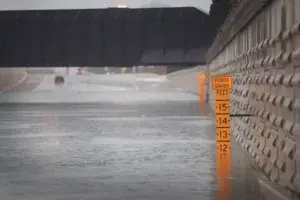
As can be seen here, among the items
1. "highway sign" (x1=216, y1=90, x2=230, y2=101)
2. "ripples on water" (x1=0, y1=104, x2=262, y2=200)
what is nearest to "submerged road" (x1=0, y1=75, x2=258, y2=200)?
"ripples on water" (x1=0, y1=104, x2=262, y2=200)

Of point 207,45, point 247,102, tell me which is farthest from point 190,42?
point 247,102

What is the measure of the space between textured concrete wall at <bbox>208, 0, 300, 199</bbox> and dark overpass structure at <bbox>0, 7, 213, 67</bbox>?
46182 millimetres

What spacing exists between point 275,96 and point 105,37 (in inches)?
2151

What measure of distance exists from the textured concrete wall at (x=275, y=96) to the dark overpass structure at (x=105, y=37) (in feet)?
152

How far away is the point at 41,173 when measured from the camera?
548 inches

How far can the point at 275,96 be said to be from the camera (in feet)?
38.1

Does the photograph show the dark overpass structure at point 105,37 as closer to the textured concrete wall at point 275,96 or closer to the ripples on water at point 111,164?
the ripples on water at point 111,164

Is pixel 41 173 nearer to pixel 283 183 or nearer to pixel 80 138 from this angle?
pixel 283 183

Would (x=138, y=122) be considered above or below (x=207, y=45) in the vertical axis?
below

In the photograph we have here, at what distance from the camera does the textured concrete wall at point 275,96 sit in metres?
9.70

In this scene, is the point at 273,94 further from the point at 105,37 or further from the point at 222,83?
the point at 105,37

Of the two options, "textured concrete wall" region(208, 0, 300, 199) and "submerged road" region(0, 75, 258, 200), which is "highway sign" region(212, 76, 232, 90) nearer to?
"textured concrete wall" region(208, 0, 300, 199)

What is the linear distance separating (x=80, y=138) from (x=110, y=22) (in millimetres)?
42939

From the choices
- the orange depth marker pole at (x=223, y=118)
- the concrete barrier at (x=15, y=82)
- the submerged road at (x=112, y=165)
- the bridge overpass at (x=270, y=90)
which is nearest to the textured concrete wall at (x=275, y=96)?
the bridge overpass at (x=270, y=90)
